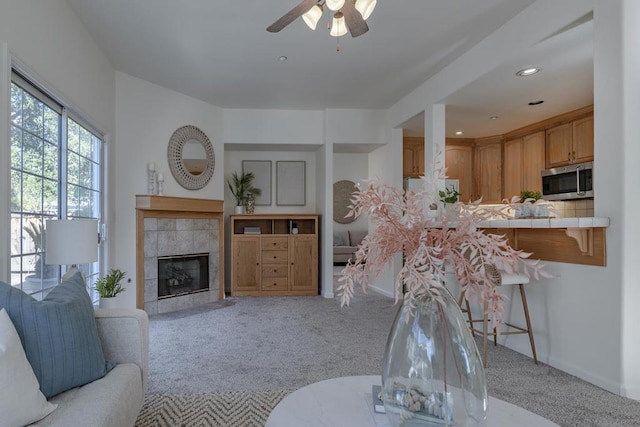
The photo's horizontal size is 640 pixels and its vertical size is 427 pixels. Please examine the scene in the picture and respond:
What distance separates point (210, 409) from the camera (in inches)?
83.7

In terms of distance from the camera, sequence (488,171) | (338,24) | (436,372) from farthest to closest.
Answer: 1. (488,171)
2. (338,24)
3. (436,372)

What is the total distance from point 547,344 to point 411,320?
7.82 ft

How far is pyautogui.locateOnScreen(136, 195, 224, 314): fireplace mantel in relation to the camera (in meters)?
4.25

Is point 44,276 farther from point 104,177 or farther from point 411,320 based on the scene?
point 411,320

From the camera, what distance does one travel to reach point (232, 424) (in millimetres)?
1975

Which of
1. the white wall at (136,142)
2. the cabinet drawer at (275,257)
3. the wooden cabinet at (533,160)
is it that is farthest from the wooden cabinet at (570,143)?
the white wall at (136,142)

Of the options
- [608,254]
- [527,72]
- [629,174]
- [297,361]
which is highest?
[527,72]

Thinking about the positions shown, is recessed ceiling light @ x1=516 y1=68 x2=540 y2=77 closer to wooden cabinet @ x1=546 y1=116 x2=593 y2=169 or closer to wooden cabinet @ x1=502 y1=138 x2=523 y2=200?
wooden cabinet @ x1=546 y1=116 x2=593 y2=169

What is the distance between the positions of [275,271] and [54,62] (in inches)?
147

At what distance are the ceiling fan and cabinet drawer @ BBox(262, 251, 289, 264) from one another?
12.4 ft

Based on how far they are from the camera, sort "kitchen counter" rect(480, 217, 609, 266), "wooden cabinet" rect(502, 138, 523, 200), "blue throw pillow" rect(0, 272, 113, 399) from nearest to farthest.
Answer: "blue throw pillow" rect(0, 272, 113, 399)
"kitchen counter" rect(480, 217, 609, 266)
"wooden cabinet" rect(502, 138, 523, 200)

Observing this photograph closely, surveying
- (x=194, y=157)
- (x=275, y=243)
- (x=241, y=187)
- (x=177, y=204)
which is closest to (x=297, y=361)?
(x=177, y=204)

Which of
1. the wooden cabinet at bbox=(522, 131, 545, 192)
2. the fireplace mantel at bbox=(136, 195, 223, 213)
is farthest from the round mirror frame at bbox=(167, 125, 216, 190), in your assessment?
the wooden cabinet at bbox=(522, 131, 545, 192)

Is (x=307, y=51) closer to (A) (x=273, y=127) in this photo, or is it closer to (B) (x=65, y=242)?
(A) (x=273, y=127)
